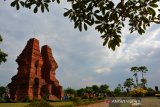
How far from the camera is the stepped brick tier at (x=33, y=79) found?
175ft

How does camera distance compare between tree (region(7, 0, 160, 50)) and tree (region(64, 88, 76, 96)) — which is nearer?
tree (region(7, 0, 160, 50))

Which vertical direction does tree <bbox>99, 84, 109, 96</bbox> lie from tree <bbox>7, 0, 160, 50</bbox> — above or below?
above

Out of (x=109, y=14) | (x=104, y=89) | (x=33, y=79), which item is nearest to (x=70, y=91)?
(x=104, y=89)

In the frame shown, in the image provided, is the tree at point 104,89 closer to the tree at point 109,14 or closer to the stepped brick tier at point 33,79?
the stepped brick tier at point 33,79

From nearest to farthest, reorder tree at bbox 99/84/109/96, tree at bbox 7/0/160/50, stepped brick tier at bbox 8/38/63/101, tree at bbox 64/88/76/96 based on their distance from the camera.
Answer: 1. tree at bbox 7/0/160/50
2. stepped brick tier at bbox 8/38/63/101
3. tree at bbox 64/88/76/96
4. tree at bbox 99/84/109/96

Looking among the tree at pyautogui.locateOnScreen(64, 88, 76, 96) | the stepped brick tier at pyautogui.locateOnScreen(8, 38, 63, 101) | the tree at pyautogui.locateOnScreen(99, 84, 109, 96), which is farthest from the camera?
the tree at pyautogui.locateOnScreen(99, 84, 109, 96)

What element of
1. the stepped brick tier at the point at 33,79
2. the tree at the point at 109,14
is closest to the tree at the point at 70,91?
the stepped brick tier at the point at 33,79

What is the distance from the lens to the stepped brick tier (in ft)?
175

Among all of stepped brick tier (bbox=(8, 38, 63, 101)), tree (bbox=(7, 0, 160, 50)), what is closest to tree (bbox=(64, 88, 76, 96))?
stepped brick tier (bbox=(8, 38, 63, 101))

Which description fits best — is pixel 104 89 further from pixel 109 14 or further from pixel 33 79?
pixel 109 14

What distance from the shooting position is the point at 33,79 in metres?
55.1

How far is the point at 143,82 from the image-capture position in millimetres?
90812

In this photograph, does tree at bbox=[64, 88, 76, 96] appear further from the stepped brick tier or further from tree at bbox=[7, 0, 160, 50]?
tree at bbox=[7, 0, 160, 50]

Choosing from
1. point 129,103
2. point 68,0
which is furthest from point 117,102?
point 68,0
